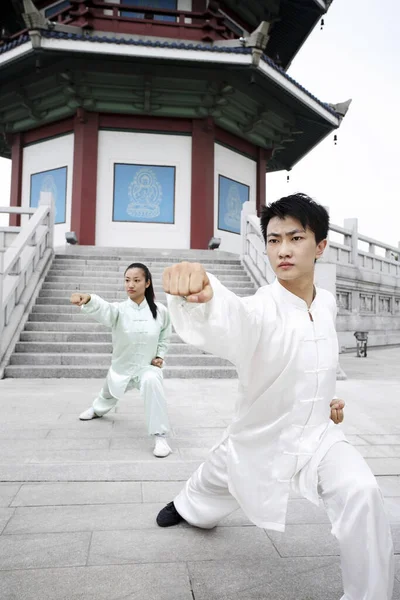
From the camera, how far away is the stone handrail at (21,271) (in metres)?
6.71

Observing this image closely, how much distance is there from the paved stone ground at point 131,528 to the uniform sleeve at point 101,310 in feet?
2.96

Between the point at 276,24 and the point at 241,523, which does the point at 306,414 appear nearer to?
the point at 241,523

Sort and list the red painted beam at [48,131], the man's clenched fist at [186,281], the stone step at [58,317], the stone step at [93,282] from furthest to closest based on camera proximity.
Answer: the red painted beam at [48,131], the stone step at [93,282], the stone step at [58,317], the man's clenched fist at [186,281]

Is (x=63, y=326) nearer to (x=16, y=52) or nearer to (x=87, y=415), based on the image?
(x=87, y=415)

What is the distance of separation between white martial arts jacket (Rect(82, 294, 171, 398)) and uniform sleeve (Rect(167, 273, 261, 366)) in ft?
7.14

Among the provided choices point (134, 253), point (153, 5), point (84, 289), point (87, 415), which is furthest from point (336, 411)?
point (153, 5)

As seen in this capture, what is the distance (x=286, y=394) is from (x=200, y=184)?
11451mm

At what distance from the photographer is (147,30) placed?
38.8ft

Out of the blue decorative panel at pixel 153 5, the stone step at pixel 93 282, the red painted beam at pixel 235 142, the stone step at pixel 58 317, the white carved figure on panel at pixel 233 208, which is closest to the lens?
the stone step at pixel 58 317

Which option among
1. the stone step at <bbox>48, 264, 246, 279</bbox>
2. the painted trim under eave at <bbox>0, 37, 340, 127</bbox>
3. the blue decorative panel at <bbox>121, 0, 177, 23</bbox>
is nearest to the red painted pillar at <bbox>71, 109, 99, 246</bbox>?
the painted trim under eave at <bbox>0, 37, 340, 127</bbox>

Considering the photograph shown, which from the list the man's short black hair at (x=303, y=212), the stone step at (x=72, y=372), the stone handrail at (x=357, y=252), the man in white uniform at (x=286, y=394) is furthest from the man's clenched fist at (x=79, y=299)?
the stone handrail at (x=357, y=252)

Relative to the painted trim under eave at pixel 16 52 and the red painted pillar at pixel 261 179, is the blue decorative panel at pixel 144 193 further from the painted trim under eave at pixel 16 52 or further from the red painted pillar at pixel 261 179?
the painted trim under eave at pixel 16 52

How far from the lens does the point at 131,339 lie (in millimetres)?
3598

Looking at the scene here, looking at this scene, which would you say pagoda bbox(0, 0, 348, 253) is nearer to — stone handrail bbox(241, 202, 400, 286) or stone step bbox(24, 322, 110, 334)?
stone handrail bbox(241, 202, 400, 286)
